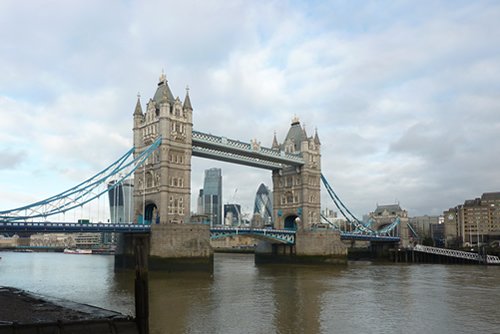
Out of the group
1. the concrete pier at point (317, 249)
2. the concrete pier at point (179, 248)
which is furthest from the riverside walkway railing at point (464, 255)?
the concrete pier at point (179, 248)

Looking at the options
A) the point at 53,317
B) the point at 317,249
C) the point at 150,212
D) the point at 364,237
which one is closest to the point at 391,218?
the point at 364,237

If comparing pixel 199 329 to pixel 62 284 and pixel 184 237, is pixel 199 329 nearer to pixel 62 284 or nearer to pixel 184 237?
pixel 62 284

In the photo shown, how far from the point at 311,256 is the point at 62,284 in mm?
35196

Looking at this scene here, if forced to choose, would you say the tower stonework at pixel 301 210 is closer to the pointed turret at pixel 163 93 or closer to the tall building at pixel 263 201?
the pointed turret at pixel 163 93

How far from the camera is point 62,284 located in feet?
133

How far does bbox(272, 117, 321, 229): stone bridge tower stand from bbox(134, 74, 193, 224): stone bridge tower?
75.3 ft

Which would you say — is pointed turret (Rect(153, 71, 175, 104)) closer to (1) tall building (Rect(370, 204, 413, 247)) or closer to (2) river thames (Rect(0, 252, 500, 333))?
(2) river thames (Rect(0, 252, 500, 333))

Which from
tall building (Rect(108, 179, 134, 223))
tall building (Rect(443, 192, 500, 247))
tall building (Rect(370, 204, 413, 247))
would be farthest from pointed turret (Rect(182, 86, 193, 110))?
tall building (Rect(443, 192, 500, 247))

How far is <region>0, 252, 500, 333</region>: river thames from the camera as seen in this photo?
22.6 meters

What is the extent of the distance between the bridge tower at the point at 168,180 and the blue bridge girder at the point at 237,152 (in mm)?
3228

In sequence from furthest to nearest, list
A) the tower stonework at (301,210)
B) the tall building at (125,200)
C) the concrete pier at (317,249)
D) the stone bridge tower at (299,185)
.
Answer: the stone bridge tower at (299,185)
the tower stonework at (301,210)
the concrete pier at (317,249)
the tall building at (125,200)

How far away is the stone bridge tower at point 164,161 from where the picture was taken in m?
53.9

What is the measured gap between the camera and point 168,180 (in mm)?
54156

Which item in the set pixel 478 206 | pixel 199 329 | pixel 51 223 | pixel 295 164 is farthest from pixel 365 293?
pixel 478 206
